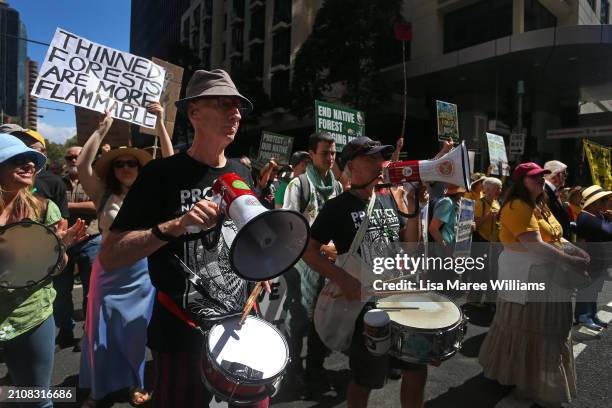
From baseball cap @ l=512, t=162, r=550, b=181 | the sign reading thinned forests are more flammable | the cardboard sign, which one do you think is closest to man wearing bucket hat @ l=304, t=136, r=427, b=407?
baseball cap @ l=512, t=162, r=550, b=181

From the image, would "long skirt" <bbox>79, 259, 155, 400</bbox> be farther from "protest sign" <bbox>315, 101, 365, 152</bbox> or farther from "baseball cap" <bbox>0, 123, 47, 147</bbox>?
"protest sign" <bbox>315, 101, 365, 152</bbox>

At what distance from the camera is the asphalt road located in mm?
3123

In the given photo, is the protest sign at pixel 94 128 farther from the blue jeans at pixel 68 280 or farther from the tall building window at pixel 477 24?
the tall building window at pixel 477 24

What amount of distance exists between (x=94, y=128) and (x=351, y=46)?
16.8m

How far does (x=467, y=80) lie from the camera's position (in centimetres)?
2014

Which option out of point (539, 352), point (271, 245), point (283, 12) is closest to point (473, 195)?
point (539, 352)

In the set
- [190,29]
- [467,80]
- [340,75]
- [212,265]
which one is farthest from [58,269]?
[190,29]

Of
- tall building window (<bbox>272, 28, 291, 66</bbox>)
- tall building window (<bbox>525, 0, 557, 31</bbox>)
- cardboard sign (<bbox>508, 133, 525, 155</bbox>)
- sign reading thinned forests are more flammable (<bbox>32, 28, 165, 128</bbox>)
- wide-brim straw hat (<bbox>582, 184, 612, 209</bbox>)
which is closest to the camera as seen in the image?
sign reading thinned forests are more flammable (<bbox>32, 28, 165, 128</bbox>)

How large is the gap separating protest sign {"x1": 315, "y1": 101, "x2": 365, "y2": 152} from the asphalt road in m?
3.56

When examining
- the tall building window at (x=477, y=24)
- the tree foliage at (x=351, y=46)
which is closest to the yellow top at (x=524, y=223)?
the tree foliage at (x=351, y=46)

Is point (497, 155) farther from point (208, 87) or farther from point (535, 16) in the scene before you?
point (535, 16)

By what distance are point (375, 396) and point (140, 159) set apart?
2718 mm

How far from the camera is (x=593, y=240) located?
485cm

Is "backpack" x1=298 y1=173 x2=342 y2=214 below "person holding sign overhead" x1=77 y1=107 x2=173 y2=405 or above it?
above
